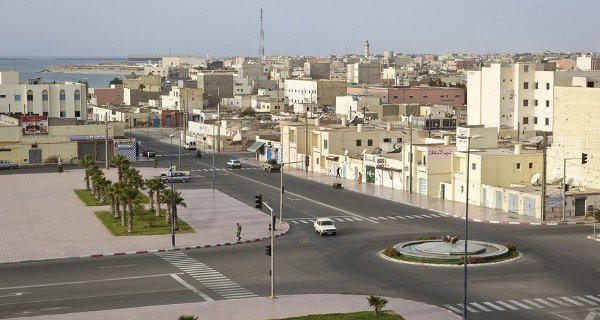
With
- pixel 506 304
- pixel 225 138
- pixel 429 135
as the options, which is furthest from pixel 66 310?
pixel 225 138

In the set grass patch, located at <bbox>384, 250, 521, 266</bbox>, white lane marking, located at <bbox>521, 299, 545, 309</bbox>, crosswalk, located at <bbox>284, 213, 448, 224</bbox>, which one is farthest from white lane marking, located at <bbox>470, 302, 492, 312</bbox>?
crosswalk, located at <bbox>284, 213, 448, 224</bbox>

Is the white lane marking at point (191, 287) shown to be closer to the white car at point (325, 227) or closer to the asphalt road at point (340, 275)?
the asphalt road at point (340, 275)

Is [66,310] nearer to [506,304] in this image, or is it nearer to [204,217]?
[506,304]

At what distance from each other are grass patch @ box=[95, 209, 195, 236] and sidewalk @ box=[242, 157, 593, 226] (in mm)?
18859

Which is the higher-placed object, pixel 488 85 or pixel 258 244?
pixel 488 85

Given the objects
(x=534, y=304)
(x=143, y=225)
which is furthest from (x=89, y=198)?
(x=534, y=304)

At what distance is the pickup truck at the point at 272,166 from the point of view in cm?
9956

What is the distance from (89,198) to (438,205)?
1098 inches

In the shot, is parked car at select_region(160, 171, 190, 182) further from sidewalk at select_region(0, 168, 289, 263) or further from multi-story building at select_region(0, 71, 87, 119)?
multi-story building at select_region(0, 71, 87, 119)

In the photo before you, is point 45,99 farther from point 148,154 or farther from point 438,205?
→ point 438,205

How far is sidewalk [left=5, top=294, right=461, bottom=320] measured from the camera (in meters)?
39.2

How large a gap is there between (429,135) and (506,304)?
59.7 meters

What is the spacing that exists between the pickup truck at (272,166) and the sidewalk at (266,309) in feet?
188

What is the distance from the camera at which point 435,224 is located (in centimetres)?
6444
